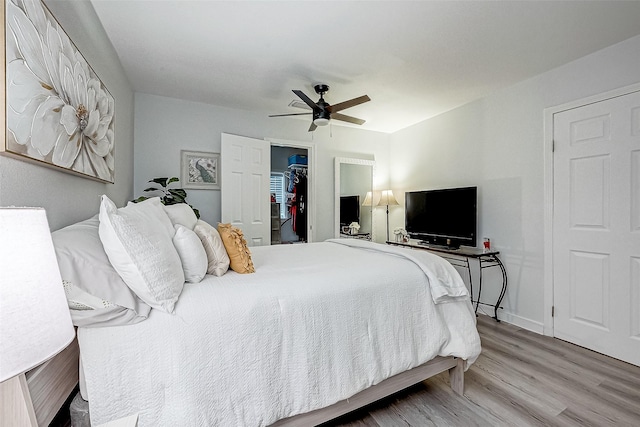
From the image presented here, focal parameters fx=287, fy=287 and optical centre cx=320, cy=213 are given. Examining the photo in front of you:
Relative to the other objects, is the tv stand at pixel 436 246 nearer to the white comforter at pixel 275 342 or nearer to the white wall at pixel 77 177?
the white comforter at pixel 275 342

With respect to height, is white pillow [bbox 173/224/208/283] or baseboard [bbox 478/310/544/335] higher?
white pillow [bbox 173/224/208/283]

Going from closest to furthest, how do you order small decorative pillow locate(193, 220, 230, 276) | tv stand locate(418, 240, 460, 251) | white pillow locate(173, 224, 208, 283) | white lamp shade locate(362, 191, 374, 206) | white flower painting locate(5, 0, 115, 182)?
white flower painting locate(5, 0, 115, 182) < white pillow locate(173, 224, 208, 283) < small decorative pillow locate(193, 220, 230, 276) < tv stand locate(418, 240, 460, 251) < white lamp shade locate(362, 191, 374, 206)

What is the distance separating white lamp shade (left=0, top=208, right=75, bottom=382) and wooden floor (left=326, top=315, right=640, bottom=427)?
1537 mm

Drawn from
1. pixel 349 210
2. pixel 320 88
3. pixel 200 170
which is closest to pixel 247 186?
pixel 200 170

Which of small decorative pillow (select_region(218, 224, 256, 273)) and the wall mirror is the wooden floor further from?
the wall mirror

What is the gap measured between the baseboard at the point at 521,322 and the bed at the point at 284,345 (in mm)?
1552

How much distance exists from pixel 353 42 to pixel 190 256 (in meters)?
2.02

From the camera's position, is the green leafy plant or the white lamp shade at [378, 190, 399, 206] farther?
the white lamp shade at [378, 190, 399, 206]

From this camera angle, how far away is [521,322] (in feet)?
9.71

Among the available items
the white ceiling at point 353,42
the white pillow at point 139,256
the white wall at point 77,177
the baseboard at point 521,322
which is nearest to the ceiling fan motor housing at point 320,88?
the white ceiling at point 353,42

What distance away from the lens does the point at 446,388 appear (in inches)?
75.5

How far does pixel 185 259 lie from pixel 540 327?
10.7 ft

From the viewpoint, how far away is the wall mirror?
177 inches

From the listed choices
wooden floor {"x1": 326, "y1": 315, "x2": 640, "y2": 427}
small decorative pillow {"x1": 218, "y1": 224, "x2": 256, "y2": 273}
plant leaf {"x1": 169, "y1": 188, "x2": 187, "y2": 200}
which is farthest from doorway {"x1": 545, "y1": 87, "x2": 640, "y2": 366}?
plant leaf {"x1": 169, "y1": 188, "x2": 187, "y2": 200}
